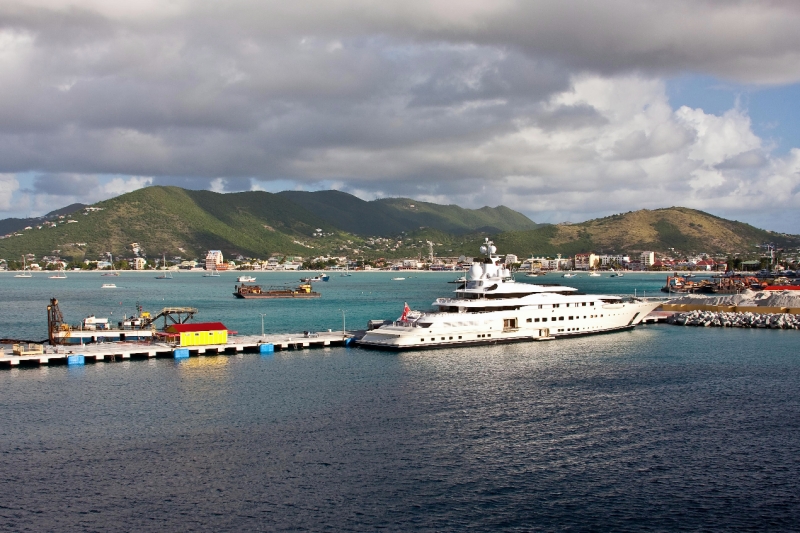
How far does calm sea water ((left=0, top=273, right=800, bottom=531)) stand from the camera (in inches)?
1054

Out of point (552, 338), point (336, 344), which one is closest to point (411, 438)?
point (336, 344)

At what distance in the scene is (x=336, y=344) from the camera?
69438 millimetres

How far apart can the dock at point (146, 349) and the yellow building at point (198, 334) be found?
682 mm

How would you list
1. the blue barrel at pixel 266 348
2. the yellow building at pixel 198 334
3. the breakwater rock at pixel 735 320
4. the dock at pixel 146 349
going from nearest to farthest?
1. the dock at pixel 146 349
2. the yellow building at pixel 198 334
3. the blue barrel at pixel 266 348
4. the breakwater rock at pixel 735 320

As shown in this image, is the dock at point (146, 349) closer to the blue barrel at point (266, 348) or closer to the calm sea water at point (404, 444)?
the blue barrel at point (266, 348)

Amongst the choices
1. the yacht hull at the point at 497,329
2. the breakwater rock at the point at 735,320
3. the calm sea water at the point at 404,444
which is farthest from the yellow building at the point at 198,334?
the breakwater rock at the point at 735,320

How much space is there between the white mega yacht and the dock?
533cm

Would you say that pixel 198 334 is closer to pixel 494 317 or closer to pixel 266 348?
pixel 266 348

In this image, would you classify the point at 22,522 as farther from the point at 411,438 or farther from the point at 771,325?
the point at 771,325

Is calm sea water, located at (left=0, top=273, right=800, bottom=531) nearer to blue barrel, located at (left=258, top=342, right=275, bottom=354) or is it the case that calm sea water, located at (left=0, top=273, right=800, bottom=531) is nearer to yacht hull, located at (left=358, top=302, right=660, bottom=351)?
yacht hull, located at (left=358, top=302, right=660, bottom=351)

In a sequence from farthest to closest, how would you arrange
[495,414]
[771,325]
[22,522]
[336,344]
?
[771,325], [336,344], [495,414], [22,522]

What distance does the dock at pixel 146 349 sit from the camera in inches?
2320

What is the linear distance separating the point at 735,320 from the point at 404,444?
225 ft

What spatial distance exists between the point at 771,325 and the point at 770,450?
59146 millimetres
